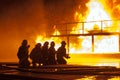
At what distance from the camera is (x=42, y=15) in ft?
108

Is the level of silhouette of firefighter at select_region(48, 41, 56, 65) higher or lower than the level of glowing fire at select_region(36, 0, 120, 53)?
lower

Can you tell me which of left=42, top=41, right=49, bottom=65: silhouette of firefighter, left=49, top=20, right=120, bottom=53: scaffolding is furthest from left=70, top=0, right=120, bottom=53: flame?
left=42, top=41, right=49, bottom=65: silhouette of firefighter

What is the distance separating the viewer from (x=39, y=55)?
56.9 ft

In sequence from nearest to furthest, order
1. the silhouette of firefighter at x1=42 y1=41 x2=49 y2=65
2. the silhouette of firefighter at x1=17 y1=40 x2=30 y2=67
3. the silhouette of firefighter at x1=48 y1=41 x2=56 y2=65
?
the silhouette of firefighter at x1=17 y1=40 x2=30 y2=67
the silhouette of firefighter at x1=42 y1=41 x2=49 y2=65
the silhouette of firefighter at x1=48 y1=41 x2=56 y2=65

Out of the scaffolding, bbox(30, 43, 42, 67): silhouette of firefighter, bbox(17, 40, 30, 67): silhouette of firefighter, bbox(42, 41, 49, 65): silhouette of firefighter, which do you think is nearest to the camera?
bbox(17, 40, 30, 67): silhouette of firefighter

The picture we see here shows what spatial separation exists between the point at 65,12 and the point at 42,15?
2.25 meters

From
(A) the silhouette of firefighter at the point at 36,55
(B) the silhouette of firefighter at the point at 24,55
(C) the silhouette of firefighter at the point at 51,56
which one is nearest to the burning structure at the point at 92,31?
(C) the silhouette of firefighter at the point at 51,56

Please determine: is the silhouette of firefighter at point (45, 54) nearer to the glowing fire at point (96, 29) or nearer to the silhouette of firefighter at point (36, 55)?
the silhouette of firefighter at point (36, 55)

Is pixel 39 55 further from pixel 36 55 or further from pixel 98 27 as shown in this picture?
pixel 98 27

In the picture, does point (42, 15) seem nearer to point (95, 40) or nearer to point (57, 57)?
point (95, 40)

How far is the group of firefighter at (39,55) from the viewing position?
16734mm

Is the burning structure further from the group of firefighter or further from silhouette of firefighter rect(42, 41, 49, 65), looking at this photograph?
silhouette of firefighter rect(42, 41, 49, 65)

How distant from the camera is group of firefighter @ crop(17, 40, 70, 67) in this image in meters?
16.7

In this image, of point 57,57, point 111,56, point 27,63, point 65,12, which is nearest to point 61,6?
point 65,12
